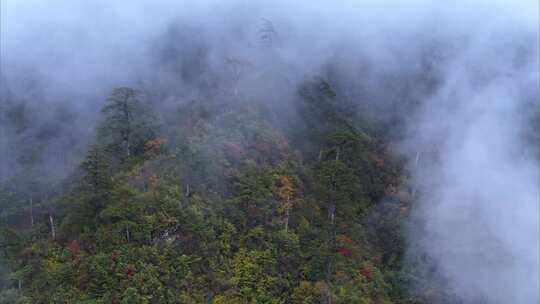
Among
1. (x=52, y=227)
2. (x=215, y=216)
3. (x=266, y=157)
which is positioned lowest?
(x=52, y=227)

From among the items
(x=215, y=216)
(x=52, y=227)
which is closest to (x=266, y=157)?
(x=215, y=216)

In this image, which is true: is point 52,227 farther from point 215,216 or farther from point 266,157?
point 266,157

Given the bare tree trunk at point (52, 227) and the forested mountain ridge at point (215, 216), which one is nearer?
the forested mountain ridge at point (215, 216)

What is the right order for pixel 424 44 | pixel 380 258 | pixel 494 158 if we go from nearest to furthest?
pixel 380 258 → pixel 494 158 → pixel 424 44

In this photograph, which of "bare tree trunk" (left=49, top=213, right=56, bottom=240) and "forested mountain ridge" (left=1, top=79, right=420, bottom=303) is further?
"bare tree trunk" (left=49, top=213, right=56, bottom=240)

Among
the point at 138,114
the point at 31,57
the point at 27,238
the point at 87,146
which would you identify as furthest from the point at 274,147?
the point at 31,57

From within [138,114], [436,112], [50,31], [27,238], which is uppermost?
[50,31]

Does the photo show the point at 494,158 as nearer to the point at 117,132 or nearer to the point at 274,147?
the point at 274,147

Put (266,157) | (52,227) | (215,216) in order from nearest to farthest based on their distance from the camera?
(52,227) → (215,216) → (266,157)
